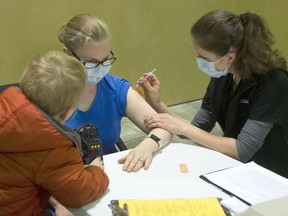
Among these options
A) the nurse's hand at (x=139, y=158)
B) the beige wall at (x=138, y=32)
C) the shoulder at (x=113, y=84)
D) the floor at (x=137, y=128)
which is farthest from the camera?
the floor at (x=137, y=128)

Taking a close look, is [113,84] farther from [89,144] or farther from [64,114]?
[64,114]

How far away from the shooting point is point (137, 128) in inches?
140

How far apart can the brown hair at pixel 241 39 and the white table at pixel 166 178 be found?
43 centimetres

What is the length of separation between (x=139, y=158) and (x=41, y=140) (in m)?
0.51

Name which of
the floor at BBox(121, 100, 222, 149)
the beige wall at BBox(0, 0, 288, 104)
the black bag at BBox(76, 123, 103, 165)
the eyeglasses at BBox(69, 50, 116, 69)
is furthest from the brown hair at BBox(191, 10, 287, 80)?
the beige wall at BBox(0, 0, 288, 104)

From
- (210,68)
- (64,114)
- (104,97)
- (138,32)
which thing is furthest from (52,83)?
(138,32)

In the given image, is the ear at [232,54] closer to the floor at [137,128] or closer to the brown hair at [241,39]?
the brown hair at [241,39]

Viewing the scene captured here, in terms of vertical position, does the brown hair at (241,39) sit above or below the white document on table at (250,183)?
above

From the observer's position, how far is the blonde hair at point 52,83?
111cm

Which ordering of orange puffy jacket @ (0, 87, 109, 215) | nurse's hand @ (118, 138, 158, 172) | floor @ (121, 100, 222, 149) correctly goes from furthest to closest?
floor @ (121, 100, 222, 149) < nurse's hand @ (118, 138, 158, 172) < orange puffy jacket @ (0, 87, 109, 215)

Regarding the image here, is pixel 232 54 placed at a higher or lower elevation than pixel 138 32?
higher

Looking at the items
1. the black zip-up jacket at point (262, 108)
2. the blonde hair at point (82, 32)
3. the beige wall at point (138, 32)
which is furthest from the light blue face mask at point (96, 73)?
the beige wall at point (138, 32)

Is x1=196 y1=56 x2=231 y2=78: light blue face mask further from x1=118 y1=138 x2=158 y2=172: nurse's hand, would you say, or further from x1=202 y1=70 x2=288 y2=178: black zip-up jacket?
x1=118 y1=138 x2=158 y2=172: nurse's hand

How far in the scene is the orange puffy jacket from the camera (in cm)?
106
